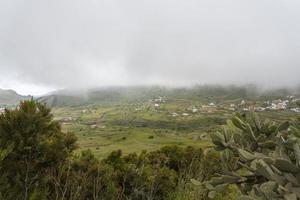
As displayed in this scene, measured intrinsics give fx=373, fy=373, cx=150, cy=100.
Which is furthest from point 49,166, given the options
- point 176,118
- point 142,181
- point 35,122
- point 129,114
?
point 129,114

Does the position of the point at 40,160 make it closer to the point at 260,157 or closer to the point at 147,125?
the point at 260,157

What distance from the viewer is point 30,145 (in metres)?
8.80

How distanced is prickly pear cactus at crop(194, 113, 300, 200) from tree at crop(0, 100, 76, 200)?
6250mm

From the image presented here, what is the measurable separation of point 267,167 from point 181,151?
713 inches

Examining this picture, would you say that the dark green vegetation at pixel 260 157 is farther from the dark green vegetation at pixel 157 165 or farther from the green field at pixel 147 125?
the green field at pixel 147 125

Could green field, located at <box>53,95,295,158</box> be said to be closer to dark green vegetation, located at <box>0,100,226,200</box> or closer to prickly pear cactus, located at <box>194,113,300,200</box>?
dark green vegetation, located at <box>0,100,226,200</box>

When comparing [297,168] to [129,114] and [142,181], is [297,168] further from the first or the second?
[129,114]

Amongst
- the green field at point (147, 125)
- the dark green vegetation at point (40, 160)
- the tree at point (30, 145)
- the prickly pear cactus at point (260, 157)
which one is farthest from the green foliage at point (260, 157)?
the green field at point (147, 125)

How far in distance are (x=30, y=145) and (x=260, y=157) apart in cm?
765

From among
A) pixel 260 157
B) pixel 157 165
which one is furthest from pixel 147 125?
pixel 260 157

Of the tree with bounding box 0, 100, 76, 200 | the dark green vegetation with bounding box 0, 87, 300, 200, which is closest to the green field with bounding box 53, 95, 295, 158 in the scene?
the dark green vegetation with bounding box 0, 87, 300, 200

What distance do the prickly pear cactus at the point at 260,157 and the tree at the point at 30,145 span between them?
6.25 m

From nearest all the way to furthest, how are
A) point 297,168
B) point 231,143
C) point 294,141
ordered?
point 297,168, point 294,141, point 231,143

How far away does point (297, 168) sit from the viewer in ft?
5.67
